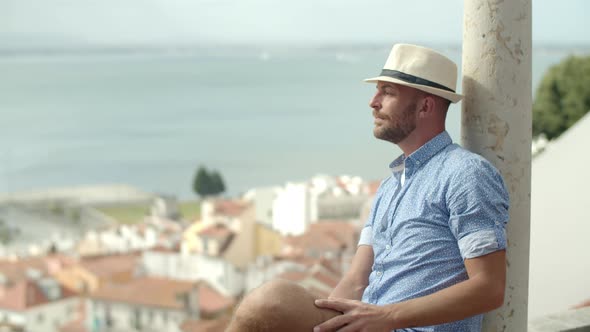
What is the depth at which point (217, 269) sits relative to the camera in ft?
79.3

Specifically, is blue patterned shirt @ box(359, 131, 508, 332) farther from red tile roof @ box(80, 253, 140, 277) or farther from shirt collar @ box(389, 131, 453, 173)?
red tile roof @ box(80, 253, 140, 277)

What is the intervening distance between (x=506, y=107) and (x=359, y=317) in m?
0.45

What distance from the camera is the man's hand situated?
1.21 metres

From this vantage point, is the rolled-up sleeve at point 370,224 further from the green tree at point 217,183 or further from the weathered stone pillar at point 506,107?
the green tree at point 217,183

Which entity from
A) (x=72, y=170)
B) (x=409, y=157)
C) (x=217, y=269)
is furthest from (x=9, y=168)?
(x=409, y=157)

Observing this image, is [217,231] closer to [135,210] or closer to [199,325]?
[199,325]

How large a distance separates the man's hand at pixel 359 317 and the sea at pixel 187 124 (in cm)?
2813

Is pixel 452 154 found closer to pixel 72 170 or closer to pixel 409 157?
pixel 409 157

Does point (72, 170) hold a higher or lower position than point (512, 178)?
lower

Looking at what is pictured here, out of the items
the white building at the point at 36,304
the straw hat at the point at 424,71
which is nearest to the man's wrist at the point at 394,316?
the straw hat at the point at 424,71

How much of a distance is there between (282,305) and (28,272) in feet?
84.2

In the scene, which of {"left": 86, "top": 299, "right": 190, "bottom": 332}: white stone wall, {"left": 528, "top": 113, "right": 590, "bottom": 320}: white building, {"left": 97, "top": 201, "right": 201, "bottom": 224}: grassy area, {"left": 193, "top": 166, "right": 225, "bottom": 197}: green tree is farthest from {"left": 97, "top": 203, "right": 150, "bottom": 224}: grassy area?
{"left": 528, "top": 113, "right": 590, "bottom": 320}: white building

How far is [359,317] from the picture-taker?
48.1 inches

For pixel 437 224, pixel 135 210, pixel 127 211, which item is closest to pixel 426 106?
pixel 437 224
